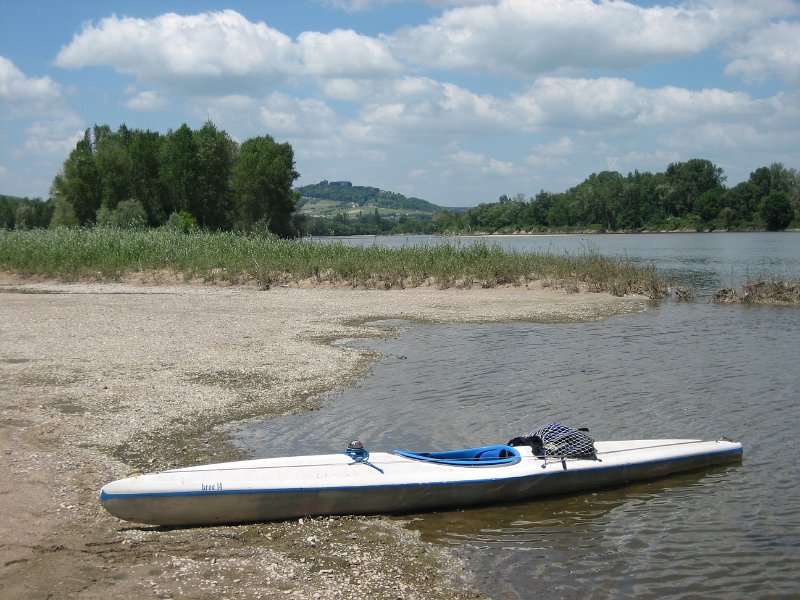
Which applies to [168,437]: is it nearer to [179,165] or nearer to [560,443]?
[560,443]

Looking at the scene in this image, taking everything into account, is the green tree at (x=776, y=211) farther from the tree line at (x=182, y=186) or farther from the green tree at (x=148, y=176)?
the green tree at (x=148, y=176)

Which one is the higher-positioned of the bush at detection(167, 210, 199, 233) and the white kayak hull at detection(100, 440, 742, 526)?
the bush at detection(167, 210, 199, 233)

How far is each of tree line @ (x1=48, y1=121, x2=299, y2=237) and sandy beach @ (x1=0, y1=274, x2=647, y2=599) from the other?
41053mm

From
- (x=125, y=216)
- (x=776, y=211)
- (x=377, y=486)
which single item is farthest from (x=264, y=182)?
(x=776, y=211)

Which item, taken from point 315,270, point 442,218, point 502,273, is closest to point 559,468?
point 502,273

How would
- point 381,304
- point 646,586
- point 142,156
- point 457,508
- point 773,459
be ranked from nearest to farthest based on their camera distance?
point 646,586, point 457,508, point 773,459, point 381,304, point 142,156

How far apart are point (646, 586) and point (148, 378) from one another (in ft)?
31.9

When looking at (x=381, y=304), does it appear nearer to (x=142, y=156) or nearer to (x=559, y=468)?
(x=559, y=468)

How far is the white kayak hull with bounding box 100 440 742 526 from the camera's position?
23.6 ft

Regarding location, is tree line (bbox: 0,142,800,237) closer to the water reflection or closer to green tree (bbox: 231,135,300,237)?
green tree (bbox: 231,135,300,237)

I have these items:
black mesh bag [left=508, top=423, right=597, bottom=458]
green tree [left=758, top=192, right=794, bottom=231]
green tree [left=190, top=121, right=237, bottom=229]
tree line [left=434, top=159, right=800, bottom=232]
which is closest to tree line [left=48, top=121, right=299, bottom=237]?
green tree [left=190, top=121, right=237, bottom=229]

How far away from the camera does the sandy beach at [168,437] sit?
626 centimetres

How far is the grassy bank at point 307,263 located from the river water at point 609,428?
Result: 326 inches

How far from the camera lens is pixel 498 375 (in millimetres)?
15516
